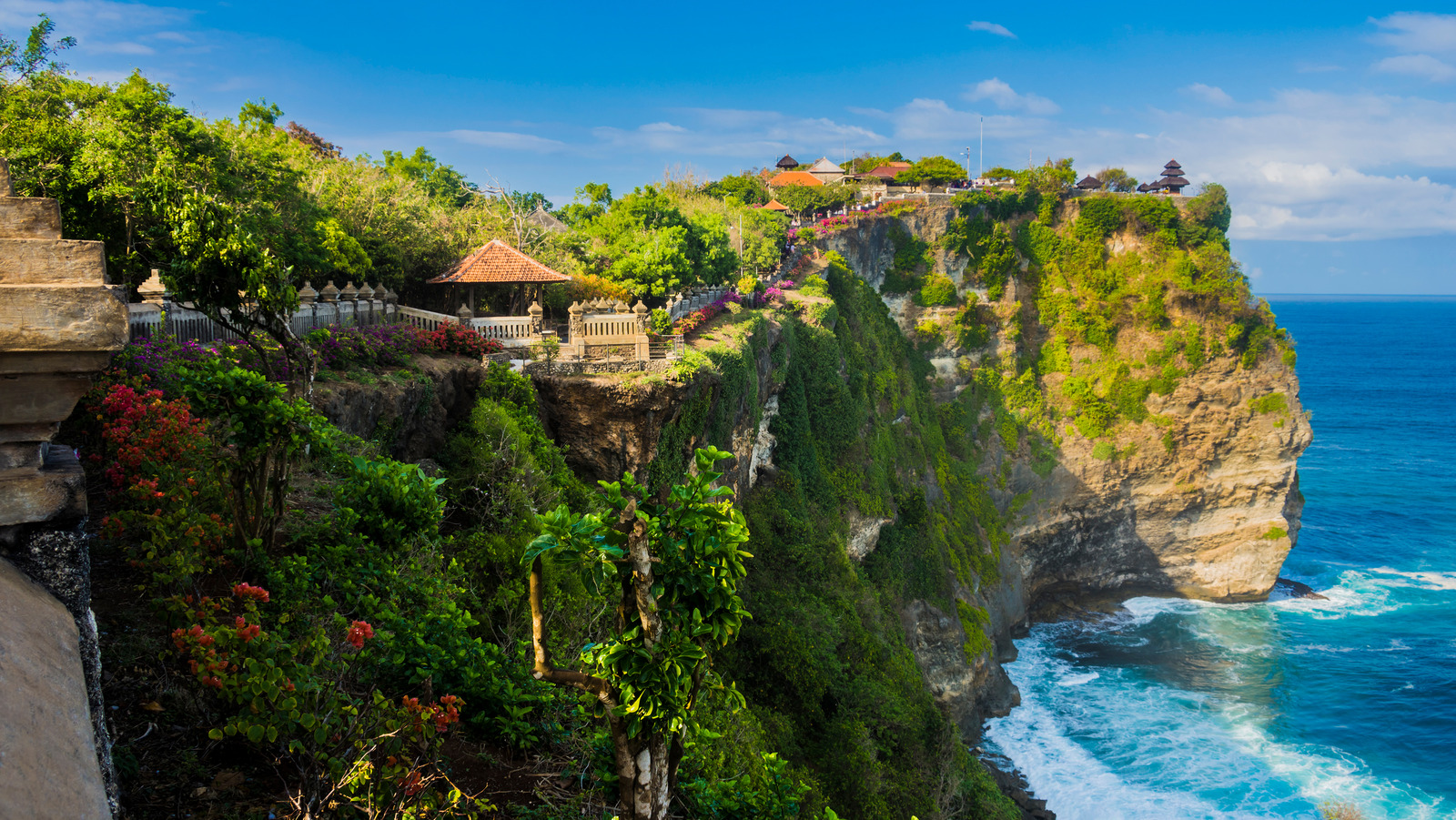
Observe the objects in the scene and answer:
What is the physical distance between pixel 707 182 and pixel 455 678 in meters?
65.2

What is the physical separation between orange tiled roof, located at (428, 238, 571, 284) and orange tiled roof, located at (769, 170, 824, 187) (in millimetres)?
53182

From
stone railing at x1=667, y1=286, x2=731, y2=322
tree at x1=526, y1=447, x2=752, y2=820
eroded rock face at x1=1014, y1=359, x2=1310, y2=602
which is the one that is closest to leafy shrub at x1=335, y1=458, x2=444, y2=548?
tree at x1=526, y1=447, x2=752, y2=820

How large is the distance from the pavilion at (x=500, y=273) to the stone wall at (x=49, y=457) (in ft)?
73.9

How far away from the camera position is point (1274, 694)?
132ft

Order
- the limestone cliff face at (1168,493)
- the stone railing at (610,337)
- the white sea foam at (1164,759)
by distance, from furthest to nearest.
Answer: the limestone cliff face at (1168,493) → the white sea foam at (1164,759) → the stone railing at (610,337)

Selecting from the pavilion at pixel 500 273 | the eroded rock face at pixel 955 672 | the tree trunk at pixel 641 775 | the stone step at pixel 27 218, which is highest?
the pavilion at pixel 500 273

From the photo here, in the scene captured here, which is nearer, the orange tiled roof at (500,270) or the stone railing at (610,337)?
the stone railing at (610,337)

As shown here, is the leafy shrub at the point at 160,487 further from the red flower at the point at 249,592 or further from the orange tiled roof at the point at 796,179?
the orange tiled roof at the point at 796,179

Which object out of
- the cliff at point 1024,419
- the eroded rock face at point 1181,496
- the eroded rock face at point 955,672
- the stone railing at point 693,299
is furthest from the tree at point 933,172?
the eroded rock face at point 955,672

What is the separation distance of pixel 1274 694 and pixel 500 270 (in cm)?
4114

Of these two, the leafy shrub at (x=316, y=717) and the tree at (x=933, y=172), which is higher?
the tree at (x=933, y=172)

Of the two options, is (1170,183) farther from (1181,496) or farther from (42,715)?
(42,715)

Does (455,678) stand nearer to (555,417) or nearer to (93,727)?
(93,727)

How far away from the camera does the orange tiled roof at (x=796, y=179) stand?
252ft
